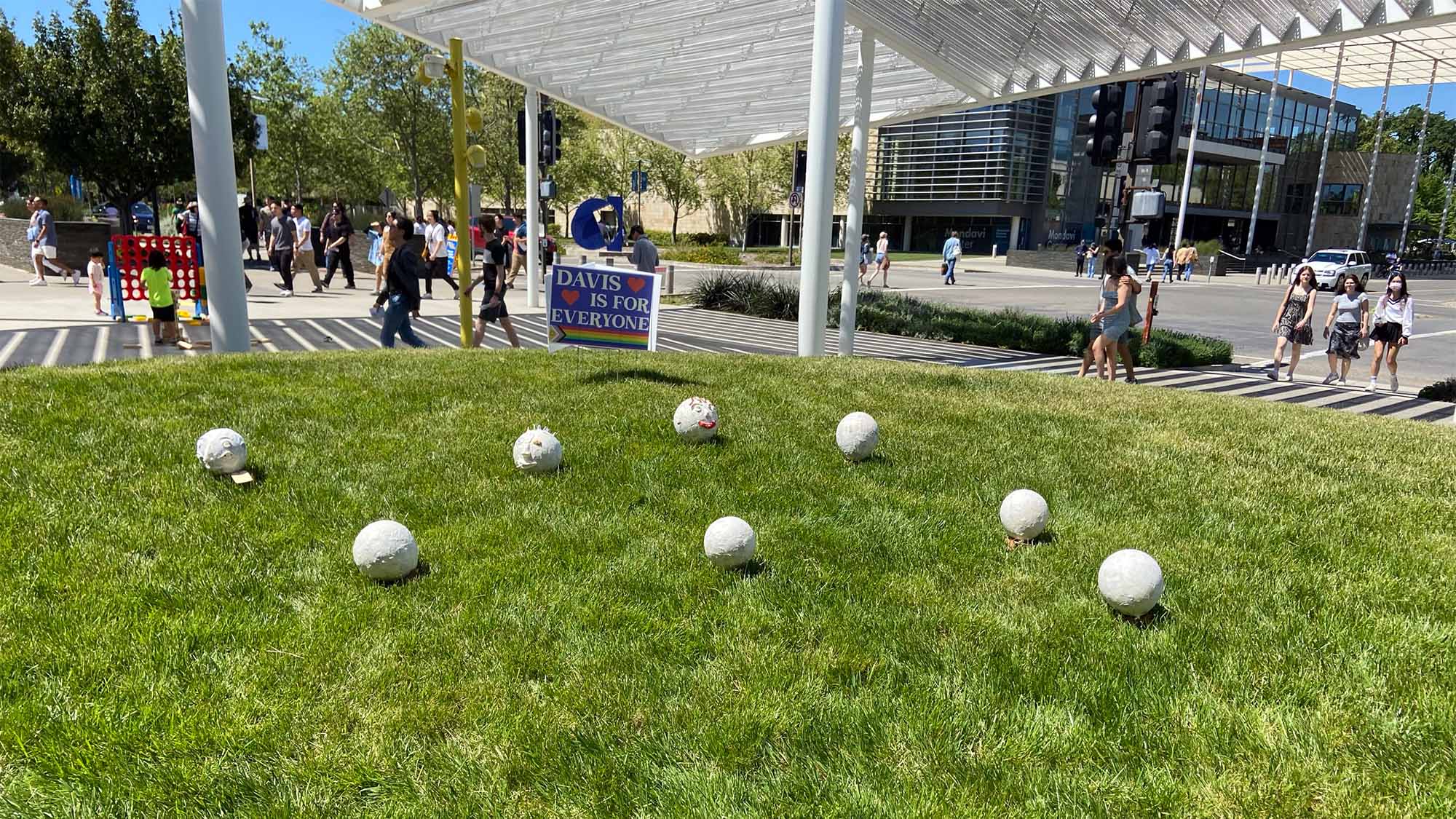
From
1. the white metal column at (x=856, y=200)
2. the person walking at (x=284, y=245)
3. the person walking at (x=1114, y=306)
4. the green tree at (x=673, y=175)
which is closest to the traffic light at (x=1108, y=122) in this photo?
the person walking at (x=1114, y=306)

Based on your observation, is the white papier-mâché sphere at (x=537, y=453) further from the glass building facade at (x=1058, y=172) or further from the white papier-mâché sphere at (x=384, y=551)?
the glass building facade at (x=1058, y=172)

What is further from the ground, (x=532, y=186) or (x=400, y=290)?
(x=532, y=186)

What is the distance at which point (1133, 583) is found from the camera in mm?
3627

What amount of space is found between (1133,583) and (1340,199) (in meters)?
82.4

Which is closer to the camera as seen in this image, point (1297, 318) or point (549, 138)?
point (1297, 318)

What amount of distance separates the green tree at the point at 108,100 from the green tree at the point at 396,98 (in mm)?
14931

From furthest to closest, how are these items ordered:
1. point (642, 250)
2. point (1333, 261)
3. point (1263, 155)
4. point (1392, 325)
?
1. point (1263, 155)
2. point (1333, 261)
3. point (642, 250)
4. point (1392, 325)

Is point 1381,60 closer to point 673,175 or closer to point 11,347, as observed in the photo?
point 673,175

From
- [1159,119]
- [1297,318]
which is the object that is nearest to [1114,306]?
[1297,318]

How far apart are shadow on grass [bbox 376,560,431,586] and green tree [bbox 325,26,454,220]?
128ft

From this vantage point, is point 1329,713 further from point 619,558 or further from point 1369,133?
point 1369,133

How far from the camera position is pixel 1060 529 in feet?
15.3

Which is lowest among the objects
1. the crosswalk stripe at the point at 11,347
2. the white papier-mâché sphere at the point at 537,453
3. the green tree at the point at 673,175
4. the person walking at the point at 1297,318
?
the crosswalk stripe at the point at 11,347

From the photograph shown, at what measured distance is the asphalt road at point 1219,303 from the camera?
620 inches
